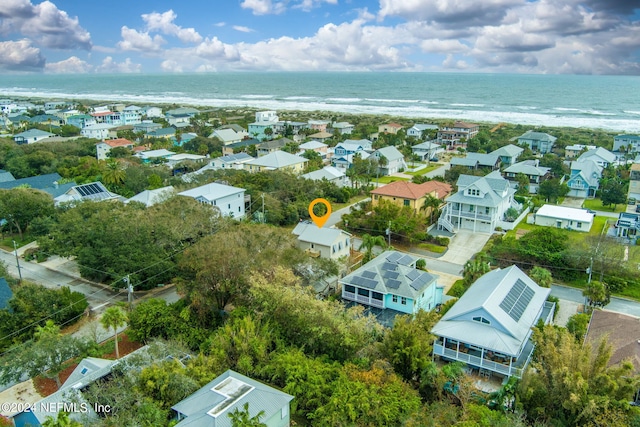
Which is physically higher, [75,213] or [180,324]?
[75,213]

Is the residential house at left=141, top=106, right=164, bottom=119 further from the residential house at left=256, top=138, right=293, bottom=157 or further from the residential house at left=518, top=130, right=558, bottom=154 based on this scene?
the residential house at left=518, top=130, right=558, bottom=154

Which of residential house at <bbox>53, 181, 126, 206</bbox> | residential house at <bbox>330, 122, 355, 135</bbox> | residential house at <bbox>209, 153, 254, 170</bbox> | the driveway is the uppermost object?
residential house at <bbox>330, 122, 355, 135</bbox>

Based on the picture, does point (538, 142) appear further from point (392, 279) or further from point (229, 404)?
point (229, 404)

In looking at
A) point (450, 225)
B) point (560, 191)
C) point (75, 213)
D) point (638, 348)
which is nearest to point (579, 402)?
point (638, 348)

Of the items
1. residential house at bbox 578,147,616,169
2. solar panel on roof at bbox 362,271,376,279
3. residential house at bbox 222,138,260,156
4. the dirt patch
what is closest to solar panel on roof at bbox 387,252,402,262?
solar panel on roof at bbox 362,271,376,279

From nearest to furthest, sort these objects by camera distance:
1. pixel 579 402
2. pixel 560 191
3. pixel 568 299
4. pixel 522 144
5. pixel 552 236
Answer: pixel 579 402 < pixel 568 299 < pixel 552 236 < pixel 560 191 < pixel 522 144

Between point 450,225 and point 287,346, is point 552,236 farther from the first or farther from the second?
point 287,346
